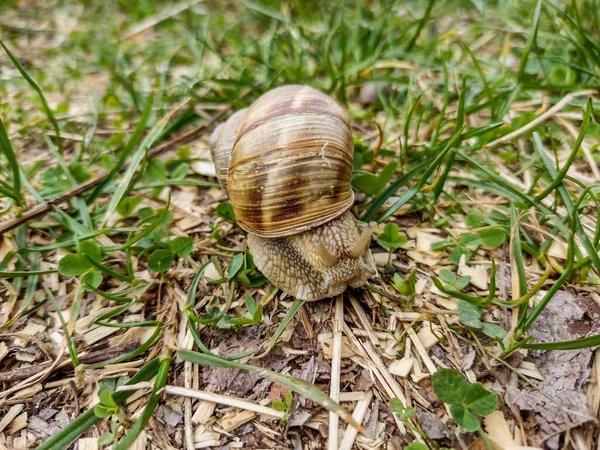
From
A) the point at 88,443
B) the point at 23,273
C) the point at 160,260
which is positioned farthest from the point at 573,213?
the point at 23,273

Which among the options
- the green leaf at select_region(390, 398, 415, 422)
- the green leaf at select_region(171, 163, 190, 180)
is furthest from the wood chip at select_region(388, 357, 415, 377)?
the green leaf at select_region(171, 163, 190, 180)

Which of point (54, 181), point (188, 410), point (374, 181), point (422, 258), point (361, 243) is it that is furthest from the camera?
point (54, 181)

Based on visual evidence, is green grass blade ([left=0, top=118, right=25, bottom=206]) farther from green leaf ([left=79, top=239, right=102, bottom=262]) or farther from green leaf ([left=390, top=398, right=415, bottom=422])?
green leaf ([left=390, top=398, right=415, bottom=422])

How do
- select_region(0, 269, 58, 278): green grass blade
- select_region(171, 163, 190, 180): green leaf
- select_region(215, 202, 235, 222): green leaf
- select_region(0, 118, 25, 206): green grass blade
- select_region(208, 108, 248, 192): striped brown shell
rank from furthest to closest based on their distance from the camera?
select_region(171, 163, 190, 180): green leaf
select_region(215, 202, 235, 222): green leaf
select_region(208, 108, 248, 192): striped brown shell
select_region(0, 118, 25, 206): green grass blade
select_region(0, 269, 58, 278): green grass blade

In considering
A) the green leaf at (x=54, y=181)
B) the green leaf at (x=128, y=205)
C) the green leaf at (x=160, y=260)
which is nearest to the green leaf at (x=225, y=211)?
the green leaf at (x=160, y=260)

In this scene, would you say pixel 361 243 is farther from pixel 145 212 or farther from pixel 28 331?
pixel 28 331

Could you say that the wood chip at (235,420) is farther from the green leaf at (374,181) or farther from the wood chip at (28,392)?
the green leaf at (374,181)

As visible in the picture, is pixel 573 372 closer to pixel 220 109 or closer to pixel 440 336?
pixel 440 336
